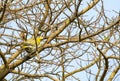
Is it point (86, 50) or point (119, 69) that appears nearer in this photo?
point (86, 50)

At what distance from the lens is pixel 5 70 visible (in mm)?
5605

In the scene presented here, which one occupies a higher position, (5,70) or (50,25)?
(50,25)

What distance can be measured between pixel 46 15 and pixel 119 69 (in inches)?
67.9

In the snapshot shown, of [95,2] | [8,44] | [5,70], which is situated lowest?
[5,70]

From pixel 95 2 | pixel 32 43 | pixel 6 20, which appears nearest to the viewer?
pixel 32 43

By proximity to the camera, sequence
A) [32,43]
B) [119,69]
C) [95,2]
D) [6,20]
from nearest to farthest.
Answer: [32,43]
[95,2]
[119,69]
[6,20]

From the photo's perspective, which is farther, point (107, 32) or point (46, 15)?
point (46, 15)

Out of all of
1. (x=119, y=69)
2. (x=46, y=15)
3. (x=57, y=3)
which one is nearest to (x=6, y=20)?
(x=46, y=15)

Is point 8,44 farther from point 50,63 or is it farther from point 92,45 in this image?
point 92,45

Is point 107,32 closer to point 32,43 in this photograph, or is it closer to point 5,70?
point 32,43

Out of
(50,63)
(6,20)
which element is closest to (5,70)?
(50,63)

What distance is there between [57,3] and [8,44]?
1.15 metres

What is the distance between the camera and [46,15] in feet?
20.4

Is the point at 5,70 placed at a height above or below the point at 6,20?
below
